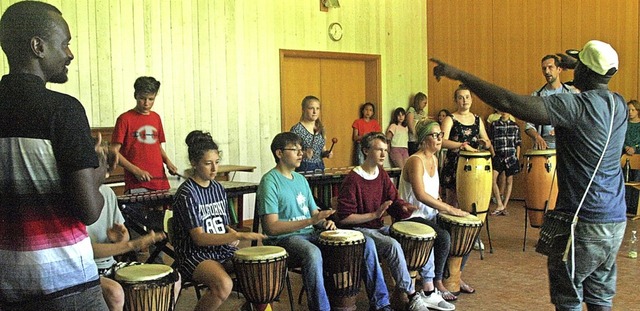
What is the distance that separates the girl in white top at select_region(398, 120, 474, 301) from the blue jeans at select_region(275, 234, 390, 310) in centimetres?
50

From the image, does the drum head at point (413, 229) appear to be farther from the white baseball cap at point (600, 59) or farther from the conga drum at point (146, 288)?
the white baseball cap at point (600, 59)

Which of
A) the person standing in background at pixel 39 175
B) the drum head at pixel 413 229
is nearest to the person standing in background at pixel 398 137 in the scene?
the drum head at pixel 413 229

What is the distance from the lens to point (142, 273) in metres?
3.34

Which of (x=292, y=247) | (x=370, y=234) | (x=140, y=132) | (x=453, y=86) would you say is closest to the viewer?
(x=292, y=247)

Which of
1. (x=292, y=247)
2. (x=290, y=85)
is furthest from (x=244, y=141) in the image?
(x=292, y=247)

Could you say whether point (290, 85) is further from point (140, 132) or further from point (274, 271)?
point (274, 271)

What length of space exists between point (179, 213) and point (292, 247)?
74cm

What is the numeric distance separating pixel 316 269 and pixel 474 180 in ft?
7.87

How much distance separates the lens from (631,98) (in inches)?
356

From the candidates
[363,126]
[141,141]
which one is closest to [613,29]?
[363,126]

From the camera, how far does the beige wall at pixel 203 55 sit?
23.1 ft

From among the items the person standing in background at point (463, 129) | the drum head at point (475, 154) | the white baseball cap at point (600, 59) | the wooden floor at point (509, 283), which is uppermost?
the white baseball cap at point (600, 59)

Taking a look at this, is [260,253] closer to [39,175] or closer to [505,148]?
[39,175]

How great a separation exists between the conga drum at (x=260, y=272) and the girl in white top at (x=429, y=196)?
4.10 feet
